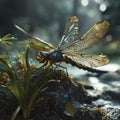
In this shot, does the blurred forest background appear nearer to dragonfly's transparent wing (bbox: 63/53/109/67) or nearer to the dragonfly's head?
dragonfly's transparent wing (bbox: 63/53/109/67)

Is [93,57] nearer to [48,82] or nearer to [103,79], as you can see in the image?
[48,82]

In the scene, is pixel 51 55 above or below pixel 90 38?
below

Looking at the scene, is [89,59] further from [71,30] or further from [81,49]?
[71,30]

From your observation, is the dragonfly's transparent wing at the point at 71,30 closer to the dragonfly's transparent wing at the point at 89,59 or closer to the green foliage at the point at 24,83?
the dragonfly's transparent wing at the point at 89,59

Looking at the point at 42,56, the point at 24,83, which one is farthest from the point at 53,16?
the point at 24,83

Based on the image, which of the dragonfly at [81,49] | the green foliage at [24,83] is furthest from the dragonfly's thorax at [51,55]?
the green foliage at [24,83]
